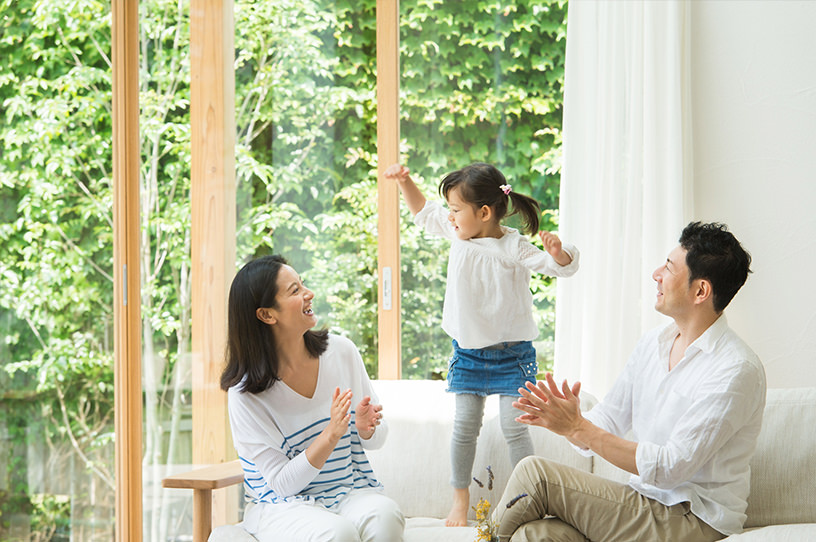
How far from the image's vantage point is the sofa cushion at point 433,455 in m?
2.91

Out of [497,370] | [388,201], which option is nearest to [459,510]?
[497,370]

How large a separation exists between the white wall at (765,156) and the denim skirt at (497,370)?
938mm

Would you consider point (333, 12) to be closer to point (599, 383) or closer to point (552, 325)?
point (552, 325)

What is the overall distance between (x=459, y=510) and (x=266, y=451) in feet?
2.47

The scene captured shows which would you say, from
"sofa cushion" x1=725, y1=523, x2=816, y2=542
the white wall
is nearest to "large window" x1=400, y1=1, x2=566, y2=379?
the white wall

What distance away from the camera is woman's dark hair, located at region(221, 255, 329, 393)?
2500 millimetres

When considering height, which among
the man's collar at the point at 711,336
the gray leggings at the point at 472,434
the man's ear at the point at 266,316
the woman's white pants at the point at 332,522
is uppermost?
the man's ear at the point at 266,316

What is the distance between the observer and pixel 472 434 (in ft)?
9.39

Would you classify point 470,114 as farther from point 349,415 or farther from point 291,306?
point 349,415

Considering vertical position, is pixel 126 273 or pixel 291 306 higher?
pixel 126 273

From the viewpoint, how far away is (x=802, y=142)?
3.17m

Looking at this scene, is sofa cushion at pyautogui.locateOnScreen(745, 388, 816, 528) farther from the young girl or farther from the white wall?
the young girl

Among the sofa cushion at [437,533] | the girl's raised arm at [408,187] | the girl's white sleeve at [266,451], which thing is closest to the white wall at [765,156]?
the girl's raised arm at [408,187]

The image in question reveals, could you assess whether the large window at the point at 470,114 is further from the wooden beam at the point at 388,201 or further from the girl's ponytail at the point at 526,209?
the girl's ponytail at the point at 526,209
